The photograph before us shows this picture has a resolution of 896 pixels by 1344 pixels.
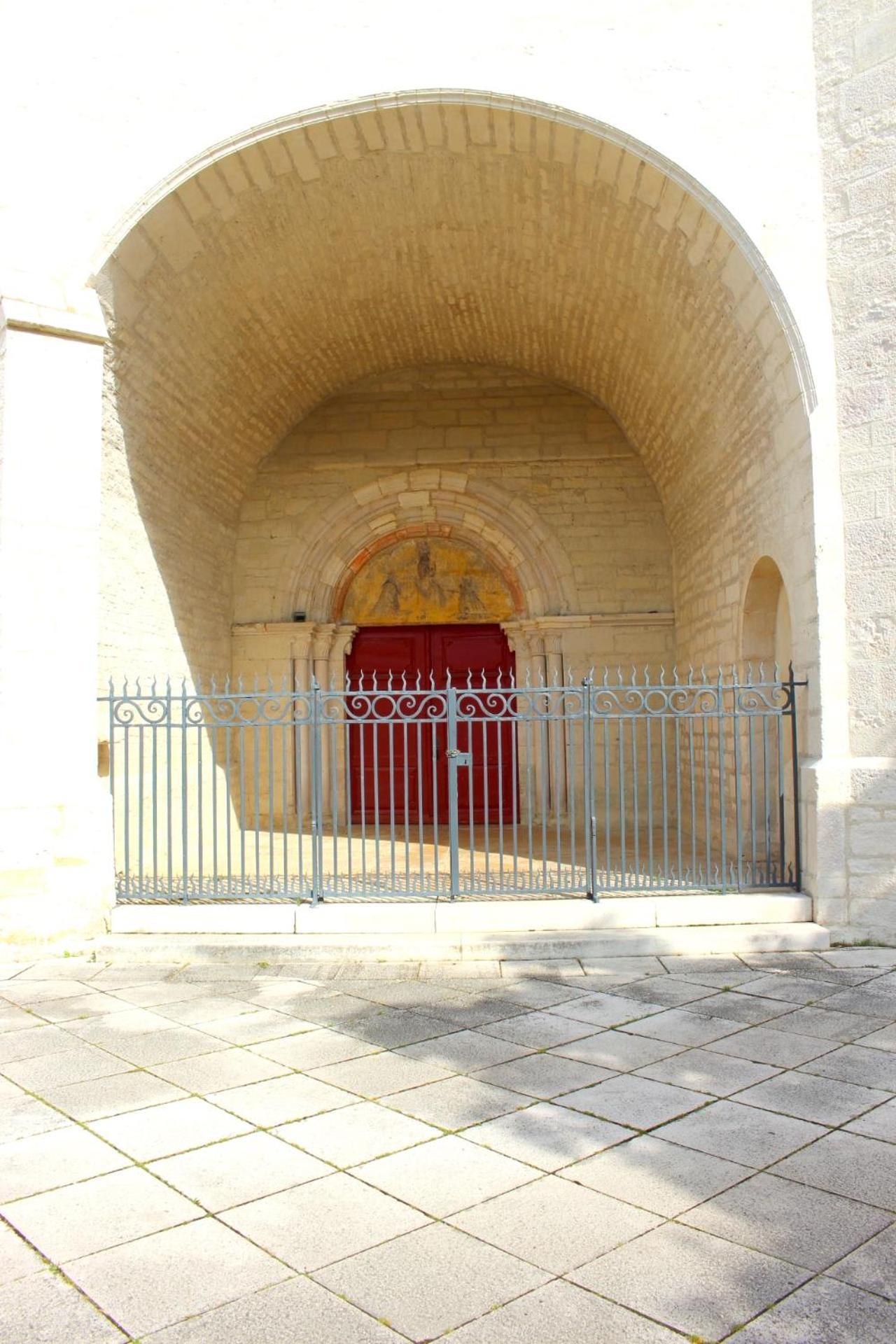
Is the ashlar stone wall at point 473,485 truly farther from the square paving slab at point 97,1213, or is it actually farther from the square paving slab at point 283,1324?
the square paving slab at point 283,1324

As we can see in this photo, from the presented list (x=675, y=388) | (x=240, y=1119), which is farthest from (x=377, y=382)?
(x=240, y=1119)

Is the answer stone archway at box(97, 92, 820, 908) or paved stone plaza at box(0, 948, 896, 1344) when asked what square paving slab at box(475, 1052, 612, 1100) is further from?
stone archway at box(97, 92, 820, 908)

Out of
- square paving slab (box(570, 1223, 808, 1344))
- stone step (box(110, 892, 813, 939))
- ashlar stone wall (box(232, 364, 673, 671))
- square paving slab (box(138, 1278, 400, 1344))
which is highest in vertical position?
ashlar stone wall (box(232, 364, 673, 671))

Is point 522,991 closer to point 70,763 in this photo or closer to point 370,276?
point 70,763

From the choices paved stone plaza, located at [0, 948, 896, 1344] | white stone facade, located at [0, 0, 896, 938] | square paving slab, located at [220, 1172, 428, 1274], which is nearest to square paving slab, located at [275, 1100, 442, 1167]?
paved stone plaza, located at [0, 948, 896, 1344]

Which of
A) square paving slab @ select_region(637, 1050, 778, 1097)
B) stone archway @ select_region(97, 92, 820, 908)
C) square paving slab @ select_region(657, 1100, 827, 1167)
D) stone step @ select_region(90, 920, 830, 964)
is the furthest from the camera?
stone archway @ select_region(97, 92, 820, 908)

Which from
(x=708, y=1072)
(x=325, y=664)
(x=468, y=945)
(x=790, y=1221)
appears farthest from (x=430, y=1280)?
(x=325, y=664)

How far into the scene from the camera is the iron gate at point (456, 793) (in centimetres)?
617

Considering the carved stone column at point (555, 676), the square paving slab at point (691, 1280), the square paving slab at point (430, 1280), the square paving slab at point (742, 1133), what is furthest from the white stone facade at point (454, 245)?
the square paving slab at point (430, 1280)

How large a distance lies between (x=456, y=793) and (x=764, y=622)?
9.81 ft

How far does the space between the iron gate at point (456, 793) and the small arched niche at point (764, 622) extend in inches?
8.1

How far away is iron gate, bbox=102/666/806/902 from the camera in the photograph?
20.2ft

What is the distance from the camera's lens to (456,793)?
20.4ft

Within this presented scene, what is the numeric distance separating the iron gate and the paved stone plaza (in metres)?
1.19
